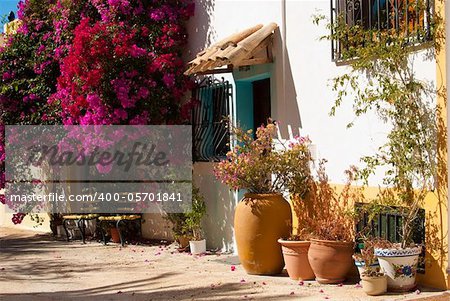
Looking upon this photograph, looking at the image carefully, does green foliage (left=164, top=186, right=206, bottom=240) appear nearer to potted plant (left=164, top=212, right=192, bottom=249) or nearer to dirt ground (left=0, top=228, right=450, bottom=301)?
potted plant (left=164, top=212, right=192, bottom=249)

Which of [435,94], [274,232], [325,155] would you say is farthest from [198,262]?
[435,94]

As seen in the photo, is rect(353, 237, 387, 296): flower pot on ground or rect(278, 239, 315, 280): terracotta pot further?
rect(278, 239, 315, 280): terracotta pot

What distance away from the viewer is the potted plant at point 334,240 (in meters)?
8.52

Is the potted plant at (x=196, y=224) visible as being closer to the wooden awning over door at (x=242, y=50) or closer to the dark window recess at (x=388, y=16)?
the wooden awning over door at (x=242, y=50)

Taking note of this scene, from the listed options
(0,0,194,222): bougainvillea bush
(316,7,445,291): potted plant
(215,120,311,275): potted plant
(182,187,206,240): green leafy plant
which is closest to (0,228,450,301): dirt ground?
(215,120,311,275): potted plant

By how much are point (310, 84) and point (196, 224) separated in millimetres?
3516

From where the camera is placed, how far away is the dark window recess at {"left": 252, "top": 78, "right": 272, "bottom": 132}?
11664 mm

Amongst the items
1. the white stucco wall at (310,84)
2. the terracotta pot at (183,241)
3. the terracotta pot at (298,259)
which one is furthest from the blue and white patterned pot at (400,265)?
the terracotta pot at (183,241)

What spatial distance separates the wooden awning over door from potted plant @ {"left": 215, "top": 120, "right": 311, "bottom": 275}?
44.2 inches

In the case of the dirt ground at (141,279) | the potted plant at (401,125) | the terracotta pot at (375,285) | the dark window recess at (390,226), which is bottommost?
the dirt ground at (141,279)

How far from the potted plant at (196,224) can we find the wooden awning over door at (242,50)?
7.90ft

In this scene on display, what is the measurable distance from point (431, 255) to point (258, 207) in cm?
244

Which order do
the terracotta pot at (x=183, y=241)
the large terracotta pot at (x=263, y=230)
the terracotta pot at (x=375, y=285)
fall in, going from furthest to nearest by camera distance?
the terracotta pot at (x=183, y=241), the large terracotta pot at (x=263, y=230), the terracotta pot at (x=375, y=285)

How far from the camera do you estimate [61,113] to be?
14.2 meters
